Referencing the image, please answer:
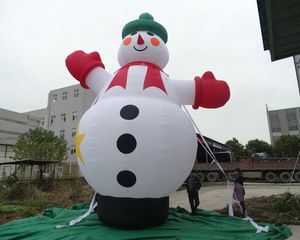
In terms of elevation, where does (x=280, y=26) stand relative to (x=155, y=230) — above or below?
above

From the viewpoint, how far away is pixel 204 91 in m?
6.11

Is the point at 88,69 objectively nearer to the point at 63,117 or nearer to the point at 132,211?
the point at 132,211

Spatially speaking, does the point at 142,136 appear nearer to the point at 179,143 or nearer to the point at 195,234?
the point at 179,143

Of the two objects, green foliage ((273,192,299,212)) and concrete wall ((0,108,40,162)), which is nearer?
green foliage ((273,192,299,212))

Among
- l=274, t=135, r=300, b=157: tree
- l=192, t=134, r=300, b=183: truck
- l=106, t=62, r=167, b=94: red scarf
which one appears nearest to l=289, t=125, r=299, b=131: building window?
l=274, t=135, r=300, b=157: tree

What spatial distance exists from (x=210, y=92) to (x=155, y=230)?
3014 millimetres

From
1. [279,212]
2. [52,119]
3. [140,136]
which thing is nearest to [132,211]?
[140,136]

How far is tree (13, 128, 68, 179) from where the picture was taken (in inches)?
837

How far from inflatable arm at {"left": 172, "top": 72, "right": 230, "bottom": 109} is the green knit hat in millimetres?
1258

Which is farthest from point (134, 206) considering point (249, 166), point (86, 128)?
point (249, 166)

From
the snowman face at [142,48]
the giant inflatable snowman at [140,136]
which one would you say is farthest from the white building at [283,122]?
the giant inflatable snowman at [140,136]

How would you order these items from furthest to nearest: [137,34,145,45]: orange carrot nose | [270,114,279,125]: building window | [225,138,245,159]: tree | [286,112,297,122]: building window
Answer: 1. [270,114,279,125]: building window
2. [286,112,297,122]: building window
3. [225,138,245,159]: tree
4. [137,34,145,45]: orange carrot nose

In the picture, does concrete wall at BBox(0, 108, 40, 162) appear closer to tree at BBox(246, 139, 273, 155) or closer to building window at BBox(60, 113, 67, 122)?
building window at BBox(60, 113, 67, 122)

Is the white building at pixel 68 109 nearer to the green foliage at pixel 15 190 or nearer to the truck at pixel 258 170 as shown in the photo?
the truck at pixel 258 170
